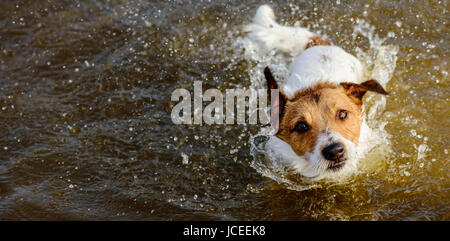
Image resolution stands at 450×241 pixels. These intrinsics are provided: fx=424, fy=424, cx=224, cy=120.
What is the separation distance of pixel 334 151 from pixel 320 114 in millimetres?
372

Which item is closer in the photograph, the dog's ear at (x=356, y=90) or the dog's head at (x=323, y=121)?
the dog's head at (x=323, y=121)

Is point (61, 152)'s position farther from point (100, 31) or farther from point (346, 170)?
point (346, 170)

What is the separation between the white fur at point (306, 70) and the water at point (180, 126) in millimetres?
179

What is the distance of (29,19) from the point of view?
19.7 ft

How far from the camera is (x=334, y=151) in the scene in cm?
325

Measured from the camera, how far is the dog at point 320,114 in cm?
337

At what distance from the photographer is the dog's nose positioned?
325 centimetres

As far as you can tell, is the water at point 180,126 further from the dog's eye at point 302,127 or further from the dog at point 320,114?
the dog's eye at point 302,127

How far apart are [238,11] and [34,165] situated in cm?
338

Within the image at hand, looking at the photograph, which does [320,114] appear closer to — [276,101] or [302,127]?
[302,127]

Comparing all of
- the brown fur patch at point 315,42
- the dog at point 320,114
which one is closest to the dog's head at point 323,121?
the dog at point 320,114

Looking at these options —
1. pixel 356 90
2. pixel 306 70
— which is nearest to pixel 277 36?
pixel 306 70

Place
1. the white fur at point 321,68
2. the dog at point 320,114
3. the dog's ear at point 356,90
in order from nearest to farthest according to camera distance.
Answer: the dog at point 320,114, the dog's ear at point 356,90, the white fur at point 321,68
